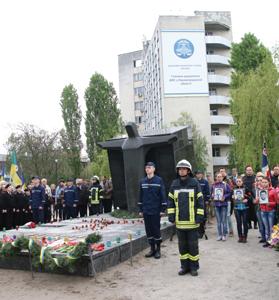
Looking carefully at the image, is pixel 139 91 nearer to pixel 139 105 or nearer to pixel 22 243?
pixel 139 105

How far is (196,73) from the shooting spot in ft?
158

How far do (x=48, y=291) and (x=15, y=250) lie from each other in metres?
1.52

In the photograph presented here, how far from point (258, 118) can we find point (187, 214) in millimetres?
17370

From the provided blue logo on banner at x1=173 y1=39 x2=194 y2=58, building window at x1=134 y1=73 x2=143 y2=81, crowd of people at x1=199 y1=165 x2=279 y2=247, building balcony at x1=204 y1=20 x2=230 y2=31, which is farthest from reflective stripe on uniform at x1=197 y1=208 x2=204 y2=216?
building window at x1=134 y1=73 x2=143 y2=81

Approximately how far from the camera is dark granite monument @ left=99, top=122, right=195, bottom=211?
1307 cm

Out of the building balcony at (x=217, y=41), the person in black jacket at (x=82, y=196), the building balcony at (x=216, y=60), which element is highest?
the building balcony at (x=217, y=41)

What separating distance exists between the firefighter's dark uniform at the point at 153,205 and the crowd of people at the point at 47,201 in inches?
272

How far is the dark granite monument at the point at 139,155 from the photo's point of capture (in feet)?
42.9

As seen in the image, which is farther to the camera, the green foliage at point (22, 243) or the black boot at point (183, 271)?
the green foliage at point (22, 243)

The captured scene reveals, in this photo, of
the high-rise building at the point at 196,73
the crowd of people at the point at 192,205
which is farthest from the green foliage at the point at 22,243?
the high-rise building at the point at 196,73

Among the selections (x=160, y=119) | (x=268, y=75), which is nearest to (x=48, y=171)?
(x=160, y=119)

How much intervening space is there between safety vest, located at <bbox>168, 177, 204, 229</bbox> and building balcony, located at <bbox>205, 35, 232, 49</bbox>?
4643 centimetres

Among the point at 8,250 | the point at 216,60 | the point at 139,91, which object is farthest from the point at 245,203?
the point at 139,91

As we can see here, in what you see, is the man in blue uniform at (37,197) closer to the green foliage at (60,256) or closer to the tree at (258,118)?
the green foliage at (60,256)
